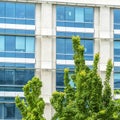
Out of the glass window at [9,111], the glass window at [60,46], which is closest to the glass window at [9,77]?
the glass window at [9,111]

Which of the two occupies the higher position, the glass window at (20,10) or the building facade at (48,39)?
the glass window at (20,10)

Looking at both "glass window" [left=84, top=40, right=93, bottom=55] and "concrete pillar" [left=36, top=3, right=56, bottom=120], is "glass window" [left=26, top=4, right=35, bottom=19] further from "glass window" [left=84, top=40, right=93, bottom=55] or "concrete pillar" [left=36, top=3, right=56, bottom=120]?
"glass window" [left=84, top=40, right=93, bottom=55]

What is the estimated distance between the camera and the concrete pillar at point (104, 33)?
3881cm

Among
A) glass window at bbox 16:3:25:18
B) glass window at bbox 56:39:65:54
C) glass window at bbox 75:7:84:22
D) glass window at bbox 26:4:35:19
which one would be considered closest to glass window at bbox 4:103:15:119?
glass window at bbox 56:39:65:54

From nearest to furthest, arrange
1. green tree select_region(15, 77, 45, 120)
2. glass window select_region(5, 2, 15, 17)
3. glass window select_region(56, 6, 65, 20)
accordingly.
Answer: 1. green tree select_region(15, 77, 45, 120)
2. glass window select_region(5, 2, 15, 17)
3. glass window select_region(56, 6, 65, 20)

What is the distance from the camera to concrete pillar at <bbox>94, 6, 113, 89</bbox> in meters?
38.8

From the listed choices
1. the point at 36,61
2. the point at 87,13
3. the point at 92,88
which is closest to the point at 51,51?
the point at 36,61

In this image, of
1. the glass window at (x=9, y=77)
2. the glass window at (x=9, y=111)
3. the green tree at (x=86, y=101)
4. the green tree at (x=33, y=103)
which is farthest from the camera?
the glass window at (x=9, y=77)

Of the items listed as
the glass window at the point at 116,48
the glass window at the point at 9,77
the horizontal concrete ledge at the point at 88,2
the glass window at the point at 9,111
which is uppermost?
the horizontal concrete ledge at the point at 88,2

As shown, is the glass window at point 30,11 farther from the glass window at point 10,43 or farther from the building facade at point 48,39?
the glass window at point 10,43

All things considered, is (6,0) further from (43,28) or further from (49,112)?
(49,112)

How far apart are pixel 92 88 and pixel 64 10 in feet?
71.8

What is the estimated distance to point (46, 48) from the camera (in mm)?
37906

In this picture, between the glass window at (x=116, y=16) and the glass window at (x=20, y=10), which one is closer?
the glass window at (x=20, y=10)
